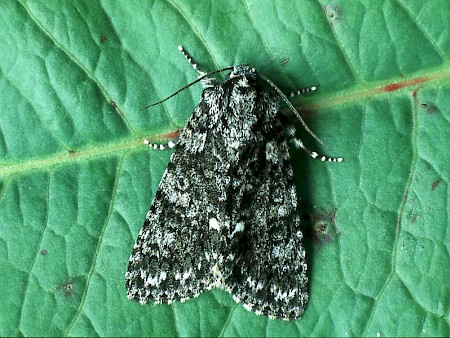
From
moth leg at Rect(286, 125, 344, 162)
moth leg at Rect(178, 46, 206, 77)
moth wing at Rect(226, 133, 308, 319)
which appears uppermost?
moth leg at Rect(178, 46, 206, 77)

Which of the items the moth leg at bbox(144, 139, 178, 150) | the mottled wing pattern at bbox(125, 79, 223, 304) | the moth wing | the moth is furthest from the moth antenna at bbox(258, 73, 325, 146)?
the moth leg at bbox(144, 139, 178, 150)

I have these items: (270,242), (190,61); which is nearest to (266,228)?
(270,242)

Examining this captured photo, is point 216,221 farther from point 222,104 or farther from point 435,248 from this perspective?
point 435,248

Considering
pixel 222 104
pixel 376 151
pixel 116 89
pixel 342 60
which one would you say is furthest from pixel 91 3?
pixel 376 151

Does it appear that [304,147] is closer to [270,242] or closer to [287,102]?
[287,102]

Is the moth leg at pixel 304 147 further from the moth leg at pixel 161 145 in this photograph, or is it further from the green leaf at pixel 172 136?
the moth leg at pixel 161 145

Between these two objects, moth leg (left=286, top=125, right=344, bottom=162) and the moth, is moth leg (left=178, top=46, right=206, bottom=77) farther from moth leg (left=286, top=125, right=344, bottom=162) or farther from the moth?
moth leg (left=286, top=125, right=344, bottom=162)

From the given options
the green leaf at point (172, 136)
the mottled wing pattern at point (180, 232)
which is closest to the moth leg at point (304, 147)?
the green leaf at point (172, 136)
